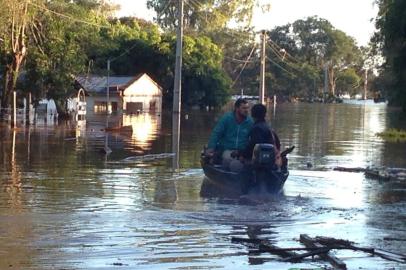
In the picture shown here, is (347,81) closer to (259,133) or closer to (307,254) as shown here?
(259,133)

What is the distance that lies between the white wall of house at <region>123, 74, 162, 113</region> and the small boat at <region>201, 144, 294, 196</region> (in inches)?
2193

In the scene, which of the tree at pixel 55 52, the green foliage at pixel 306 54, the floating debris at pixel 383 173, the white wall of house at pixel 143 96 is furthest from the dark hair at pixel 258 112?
the green foliage at pixel 306 54

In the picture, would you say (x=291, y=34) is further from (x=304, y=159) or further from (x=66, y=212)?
(x=66, y=212)

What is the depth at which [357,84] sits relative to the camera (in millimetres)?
164750

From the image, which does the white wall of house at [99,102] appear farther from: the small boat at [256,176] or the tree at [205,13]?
the small boat at [256,176]

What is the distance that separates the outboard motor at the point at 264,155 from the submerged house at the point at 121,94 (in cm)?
5221

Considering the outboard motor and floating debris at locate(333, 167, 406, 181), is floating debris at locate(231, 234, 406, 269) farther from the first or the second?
floating debris at locate(333, 167, 406, 181)

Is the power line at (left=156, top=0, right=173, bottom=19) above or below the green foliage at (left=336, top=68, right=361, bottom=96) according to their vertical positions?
above

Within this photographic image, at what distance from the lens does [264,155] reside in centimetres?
1414

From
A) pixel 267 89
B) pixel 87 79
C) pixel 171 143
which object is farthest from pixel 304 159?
pixel 267 89

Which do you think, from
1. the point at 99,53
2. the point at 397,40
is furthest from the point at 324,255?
the point at 99,53

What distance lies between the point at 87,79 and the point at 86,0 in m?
25.5

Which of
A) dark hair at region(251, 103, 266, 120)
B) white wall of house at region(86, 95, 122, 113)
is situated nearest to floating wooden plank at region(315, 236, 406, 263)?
dark hair at region(251, 103, 266, 120)

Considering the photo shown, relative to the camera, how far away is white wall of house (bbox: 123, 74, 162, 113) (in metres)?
72.6
